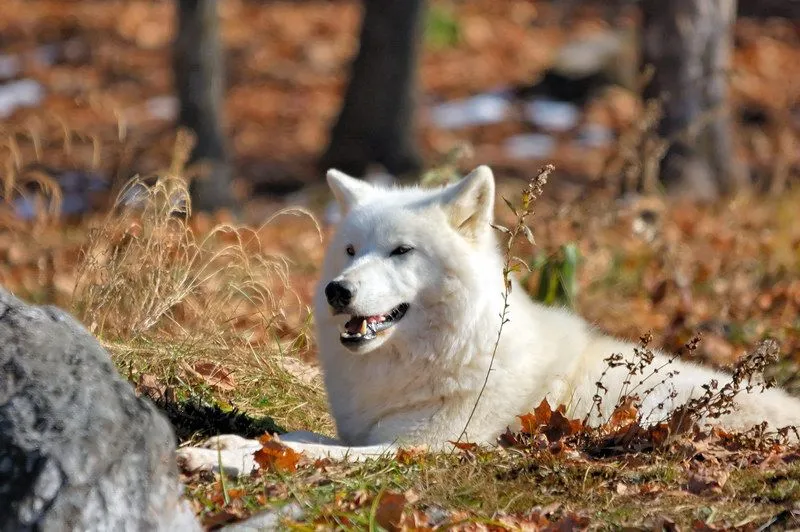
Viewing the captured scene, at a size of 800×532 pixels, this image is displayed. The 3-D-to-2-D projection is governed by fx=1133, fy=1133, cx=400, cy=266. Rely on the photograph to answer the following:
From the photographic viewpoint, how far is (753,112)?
16.1 metres

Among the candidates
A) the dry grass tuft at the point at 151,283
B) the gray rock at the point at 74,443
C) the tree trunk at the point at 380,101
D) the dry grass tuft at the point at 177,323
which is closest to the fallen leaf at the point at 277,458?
the gray rock at the point at 74,443

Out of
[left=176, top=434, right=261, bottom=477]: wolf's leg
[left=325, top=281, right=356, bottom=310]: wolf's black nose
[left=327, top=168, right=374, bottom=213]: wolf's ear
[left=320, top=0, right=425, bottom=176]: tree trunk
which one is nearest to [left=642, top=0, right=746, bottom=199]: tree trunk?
[left=320, top=0, right=425, bottom=176]: tree trunk

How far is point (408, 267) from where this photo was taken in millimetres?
4594

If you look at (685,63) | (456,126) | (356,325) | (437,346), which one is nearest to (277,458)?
(356,325)

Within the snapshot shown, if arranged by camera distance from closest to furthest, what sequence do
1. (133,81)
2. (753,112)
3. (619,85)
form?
A: (753,112) < (619,85) < (133,81)

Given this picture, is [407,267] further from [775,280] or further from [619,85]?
[619,85]

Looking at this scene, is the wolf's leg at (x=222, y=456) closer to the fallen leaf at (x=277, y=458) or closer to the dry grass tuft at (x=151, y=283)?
the fallen leaf at (x=277, y=458)

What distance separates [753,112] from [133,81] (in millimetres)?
9670

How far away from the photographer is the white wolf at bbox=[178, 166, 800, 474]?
15.1 ft

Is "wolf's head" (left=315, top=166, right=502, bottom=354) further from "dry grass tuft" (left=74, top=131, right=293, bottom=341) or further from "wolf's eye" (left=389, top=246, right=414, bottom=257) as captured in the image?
"dry grass tuft" (left=74, top=131, right=293, bottom=341)

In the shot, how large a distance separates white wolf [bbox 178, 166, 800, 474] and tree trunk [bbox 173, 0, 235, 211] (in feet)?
23.9

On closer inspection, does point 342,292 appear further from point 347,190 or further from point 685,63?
point 685,63

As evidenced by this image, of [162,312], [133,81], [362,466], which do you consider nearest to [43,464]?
[362,466]

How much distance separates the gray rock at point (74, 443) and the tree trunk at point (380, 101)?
1039cm
